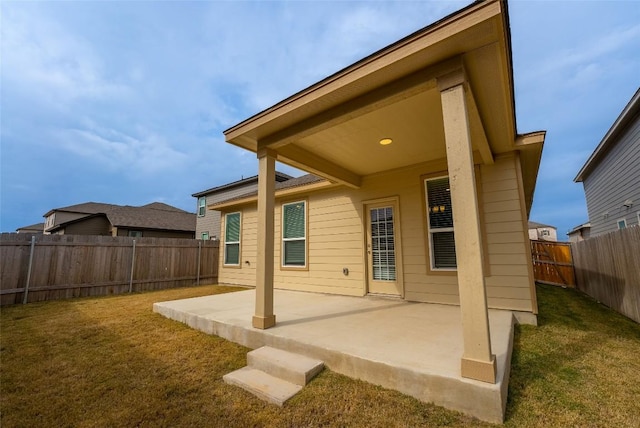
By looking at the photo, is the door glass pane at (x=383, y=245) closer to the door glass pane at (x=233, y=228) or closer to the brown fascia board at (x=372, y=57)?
the brown fascia board at (x=372, y=57)

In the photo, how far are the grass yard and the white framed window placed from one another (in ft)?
15.2

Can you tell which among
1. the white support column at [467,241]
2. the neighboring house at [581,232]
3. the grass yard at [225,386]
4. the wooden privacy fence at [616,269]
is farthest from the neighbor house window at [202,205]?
the neighboring house at [581,232]

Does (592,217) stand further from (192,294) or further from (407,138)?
(192,294)

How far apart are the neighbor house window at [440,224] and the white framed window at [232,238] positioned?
566 centimetres

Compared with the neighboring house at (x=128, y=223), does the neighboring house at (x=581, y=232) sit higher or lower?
lower

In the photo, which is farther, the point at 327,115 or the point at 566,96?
the point at 566,96

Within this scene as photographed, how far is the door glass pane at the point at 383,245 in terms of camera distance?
5.27 meters

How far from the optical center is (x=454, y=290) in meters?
4.43

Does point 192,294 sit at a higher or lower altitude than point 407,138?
lower

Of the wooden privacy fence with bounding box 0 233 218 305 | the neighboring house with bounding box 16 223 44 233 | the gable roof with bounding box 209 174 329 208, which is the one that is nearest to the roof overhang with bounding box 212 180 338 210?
A: the gable roof with bounding box 209 174 329 208

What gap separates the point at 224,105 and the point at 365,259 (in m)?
59.5

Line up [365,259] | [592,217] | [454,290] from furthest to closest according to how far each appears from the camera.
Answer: [592,217]
[365,259]
[454,290]

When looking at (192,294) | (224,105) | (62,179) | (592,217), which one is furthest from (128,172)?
(592,217)

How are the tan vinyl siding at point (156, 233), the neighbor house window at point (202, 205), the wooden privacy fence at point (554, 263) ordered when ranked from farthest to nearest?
the neighbor house window at point (202, 205)
the tan vinyl siding at point (156, 233)
the wooden privacy fence at point (554, 263)
